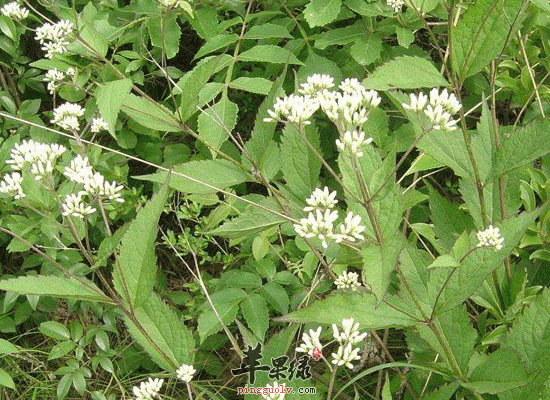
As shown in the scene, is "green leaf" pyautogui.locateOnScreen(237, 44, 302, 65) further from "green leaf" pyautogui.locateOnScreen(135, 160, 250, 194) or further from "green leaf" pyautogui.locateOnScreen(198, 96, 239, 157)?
"green leaf" pyautogui.locateOnScreen(135, 160, 250, 194)

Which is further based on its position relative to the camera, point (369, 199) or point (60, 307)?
point (60, 307)

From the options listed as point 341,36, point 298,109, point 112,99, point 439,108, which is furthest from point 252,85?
point 439,108

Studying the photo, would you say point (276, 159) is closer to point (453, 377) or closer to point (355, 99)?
point (355, 99)

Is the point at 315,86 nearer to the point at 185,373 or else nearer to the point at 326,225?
the point at 326,225

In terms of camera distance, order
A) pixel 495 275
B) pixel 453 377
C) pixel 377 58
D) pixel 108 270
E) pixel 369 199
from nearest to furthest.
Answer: pixel 369 199 < pixel 453 377 < pixel 495 275 < pixel 377 58 < pixel 108 270

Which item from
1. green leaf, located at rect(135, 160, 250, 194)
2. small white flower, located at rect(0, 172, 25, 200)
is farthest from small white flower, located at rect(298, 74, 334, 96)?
small white flower, located at rect(0, 172, 25, 200)

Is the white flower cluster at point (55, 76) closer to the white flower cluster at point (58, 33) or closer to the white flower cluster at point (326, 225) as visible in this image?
the white flower cluster at point (58, 33)

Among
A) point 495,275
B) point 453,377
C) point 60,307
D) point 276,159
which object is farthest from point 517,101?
point 60,307
